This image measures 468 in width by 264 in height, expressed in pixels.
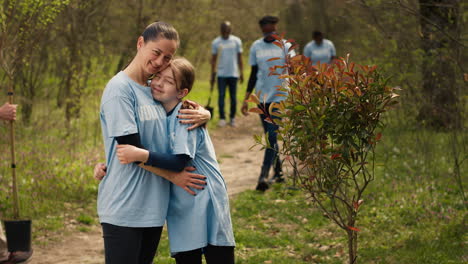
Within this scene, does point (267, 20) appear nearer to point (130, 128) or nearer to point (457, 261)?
point (457, 261)

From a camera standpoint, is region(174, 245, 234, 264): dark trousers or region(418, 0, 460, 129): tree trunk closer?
region(174, 245, 234, 264): dark trousers

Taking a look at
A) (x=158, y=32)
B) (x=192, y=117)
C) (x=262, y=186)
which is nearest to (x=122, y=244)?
(x=192, y=117)

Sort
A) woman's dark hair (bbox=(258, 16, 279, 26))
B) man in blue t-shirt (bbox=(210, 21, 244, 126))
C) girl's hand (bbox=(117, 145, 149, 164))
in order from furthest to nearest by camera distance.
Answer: man in blue t-shirt (bbox=(210, 21, 244, 126)), woman's dark hair (bbox=(258, 16, 279, 26)), girl's hand (bbox=(117, 145, 149, 164))

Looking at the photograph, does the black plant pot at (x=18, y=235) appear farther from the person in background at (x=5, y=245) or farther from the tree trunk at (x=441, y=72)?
the tree trunk at (x=441, y=72)

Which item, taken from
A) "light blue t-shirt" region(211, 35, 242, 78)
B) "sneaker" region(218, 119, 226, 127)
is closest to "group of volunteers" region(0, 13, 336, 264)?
"light blue t-shirt" region(211, 35, 242, 78)

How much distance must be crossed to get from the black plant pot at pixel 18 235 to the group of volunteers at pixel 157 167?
2.84m

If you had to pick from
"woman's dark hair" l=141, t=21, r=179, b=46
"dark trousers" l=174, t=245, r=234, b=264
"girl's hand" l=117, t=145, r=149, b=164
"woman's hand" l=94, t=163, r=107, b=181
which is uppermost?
"woman's dark hair" l=141, t=21, r=179, b=46

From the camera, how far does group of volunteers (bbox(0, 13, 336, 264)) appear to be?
3070 millimetres

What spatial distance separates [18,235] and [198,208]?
3.18 meters

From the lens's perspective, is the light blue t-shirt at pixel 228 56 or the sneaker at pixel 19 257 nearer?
the sneaker at pixel 19 257

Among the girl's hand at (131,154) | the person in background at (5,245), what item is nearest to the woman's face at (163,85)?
the girl's hand at (131,154)

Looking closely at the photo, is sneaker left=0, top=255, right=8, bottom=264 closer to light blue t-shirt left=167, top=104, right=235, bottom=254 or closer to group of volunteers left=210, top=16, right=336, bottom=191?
light blue t-shirt left=167, top=104, right=235, bottom=254

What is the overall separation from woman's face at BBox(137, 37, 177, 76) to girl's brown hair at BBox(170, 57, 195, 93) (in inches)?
2.3

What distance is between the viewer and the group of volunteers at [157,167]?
3070mm
